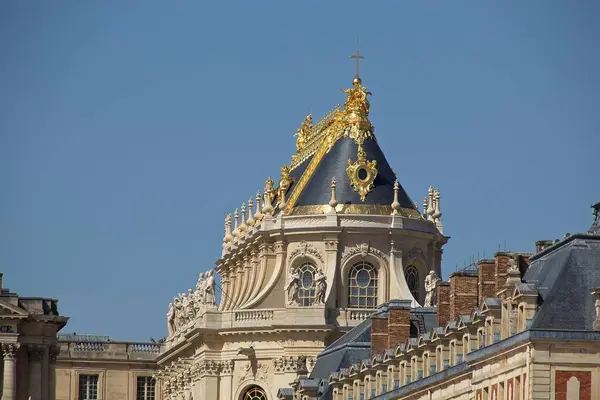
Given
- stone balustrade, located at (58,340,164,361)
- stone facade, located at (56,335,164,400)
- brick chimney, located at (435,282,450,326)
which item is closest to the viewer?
brick chimney, located at (435,282,450,326)

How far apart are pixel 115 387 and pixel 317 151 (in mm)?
29818

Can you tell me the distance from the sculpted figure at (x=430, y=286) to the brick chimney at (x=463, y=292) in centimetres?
3728

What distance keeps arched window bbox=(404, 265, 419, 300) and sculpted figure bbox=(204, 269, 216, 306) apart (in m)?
10.7

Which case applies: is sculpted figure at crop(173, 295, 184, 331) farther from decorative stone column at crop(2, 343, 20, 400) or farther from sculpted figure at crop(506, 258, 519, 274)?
sculpted figure at crop(506, 258, 519, 274)

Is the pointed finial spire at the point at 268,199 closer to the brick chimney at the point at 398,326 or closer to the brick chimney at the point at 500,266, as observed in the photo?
the brick chimney at the point at 398,326

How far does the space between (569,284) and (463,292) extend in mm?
15848

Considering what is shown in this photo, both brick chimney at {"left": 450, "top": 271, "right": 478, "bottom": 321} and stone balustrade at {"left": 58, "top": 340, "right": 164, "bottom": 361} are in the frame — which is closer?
brick chimney at {"left": 450, "top": 271, "right": 478, "bottom": 321}

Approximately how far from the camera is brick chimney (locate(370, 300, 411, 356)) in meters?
92.9

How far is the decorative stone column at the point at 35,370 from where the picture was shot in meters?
145

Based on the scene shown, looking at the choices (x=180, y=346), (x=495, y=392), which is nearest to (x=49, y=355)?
(x=180, y=346)

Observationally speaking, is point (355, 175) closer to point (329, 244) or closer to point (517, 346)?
point (329, 244)

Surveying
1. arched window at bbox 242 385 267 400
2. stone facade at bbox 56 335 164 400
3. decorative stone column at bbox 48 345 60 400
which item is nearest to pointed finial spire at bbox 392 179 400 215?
arched window at bbox 242 385 267 400

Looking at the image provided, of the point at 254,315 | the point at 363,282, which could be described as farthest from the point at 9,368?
the point at 363,282

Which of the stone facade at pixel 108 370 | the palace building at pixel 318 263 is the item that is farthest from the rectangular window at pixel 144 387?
the palace building at pixel 318 263
